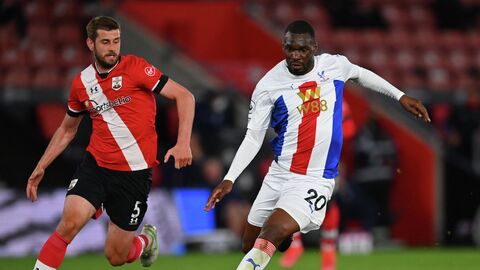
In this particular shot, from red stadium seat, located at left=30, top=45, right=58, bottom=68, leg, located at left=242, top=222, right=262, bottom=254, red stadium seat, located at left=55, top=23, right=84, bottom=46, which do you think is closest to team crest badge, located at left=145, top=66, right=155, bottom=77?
leg, located at left=242, top=222, right=262, bottom=254

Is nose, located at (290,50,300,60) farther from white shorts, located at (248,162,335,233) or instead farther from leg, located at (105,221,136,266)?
leg, located at (105,221,136,266)

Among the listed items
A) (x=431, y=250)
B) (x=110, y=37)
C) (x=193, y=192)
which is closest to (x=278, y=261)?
(x=193, y=192)

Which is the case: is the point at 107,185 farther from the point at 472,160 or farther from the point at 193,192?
the point at 472,160

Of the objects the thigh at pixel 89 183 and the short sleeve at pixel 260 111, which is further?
the thigh at pixel 89 183

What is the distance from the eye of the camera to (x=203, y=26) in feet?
63.1

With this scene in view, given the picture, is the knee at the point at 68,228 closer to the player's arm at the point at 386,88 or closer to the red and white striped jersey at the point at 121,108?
the red and white striped jersey at the point at 121,108

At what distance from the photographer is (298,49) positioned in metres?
7.61

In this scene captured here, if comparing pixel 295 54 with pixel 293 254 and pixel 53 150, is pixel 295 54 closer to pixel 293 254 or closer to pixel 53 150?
pixel 53 150

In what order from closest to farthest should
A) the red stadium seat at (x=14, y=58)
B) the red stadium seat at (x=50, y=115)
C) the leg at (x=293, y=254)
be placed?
the leg at (x=293, y=254)
the red stadium seat at (x=50, y=115)
the red stadium seat at (x=14, y=58)

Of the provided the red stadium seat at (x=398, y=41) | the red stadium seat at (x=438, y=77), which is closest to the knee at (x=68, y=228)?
the red stadium seat at (x=438, y=77)

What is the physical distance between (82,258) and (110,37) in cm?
566

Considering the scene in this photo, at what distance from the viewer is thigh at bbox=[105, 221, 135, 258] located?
831 cm

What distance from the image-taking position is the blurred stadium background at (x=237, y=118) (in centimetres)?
1374

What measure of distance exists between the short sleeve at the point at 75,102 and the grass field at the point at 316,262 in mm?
3393
